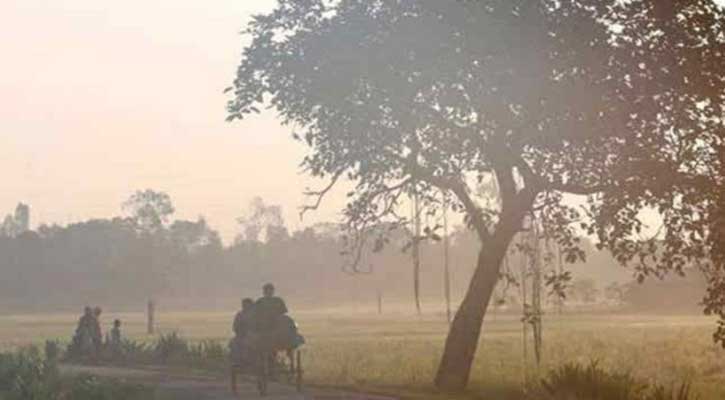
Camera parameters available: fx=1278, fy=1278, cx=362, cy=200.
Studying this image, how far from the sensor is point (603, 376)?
73.6ft

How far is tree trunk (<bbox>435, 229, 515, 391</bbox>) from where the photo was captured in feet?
91.1

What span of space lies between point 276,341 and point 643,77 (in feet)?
29.2

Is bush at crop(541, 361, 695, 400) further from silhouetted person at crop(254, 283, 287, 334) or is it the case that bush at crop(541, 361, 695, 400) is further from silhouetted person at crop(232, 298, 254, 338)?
silhouetted person at crop(232, 298, 254, 338)

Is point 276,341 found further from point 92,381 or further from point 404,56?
point 404,56

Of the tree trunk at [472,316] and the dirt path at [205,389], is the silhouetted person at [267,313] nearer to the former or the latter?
the dirt path at [205,389]

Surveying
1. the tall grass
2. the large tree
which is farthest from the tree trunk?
the tall grass

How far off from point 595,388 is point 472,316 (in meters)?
6.22

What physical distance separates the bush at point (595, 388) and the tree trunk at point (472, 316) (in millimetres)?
4554

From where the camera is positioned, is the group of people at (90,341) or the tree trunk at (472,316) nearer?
the tree trunk at (472,316)

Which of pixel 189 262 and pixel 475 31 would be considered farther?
pixel 189 262

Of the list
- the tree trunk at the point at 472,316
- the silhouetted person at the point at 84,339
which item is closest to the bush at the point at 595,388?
the tree trunk at the point at 472,316

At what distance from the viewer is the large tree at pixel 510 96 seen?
25.0 metres

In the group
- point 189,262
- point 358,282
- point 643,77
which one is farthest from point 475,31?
point 358,282

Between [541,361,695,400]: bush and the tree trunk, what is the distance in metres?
4.55
